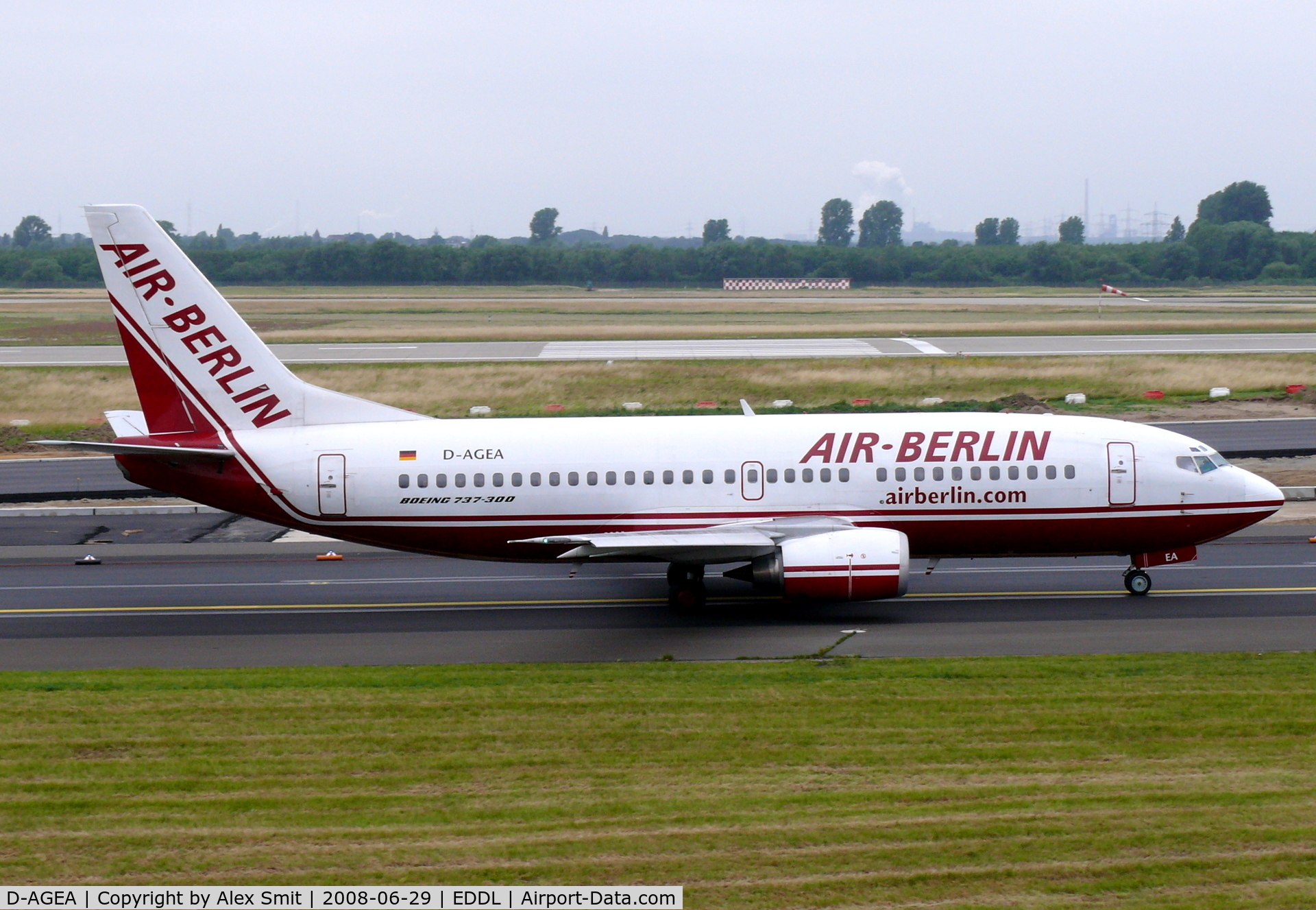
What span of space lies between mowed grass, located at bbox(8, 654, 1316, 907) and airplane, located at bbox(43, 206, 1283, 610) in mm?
5523

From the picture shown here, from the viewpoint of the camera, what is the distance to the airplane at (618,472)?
2605 centimetres

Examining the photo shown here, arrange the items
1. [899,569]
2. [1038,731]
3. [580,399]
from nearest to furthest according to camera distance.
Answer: [1038,731] < [899,569] < [580,399]

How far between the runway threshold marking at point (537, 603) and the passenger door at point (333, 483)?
243 cm

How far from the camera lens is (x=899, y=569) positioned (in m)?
24.1

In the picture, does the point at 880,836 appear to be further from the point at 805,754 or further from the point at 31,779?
the point at 31,779

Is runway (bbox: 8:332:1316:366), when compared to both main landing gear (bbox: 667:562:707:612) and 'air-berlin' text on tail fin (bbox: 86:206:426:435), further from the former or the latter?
main landing gear (bbox: 667:562:707:612)

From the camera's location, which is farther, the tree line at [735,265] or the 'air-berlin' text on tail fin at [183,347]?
the tree line at [735,265]

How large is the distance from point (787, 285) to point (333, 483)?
6133 inches

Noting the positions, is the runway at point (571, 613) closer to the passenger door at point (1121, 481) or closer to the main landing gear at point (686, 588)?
the main landing gear at point (686, 588)

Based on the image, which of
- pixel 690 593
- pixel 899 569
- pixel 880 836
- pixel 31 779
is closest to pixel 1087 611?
pixel 899 569

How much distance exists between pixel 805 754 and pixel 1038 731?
3.29m

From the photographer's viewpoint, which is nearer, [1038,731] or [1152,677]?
[1038,731]

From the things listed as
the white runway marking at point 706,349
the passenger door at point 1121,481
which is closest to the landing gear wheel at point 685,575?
the passenger door at point 1121,481

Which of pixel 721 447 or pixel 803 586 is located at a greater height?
pixel 721 447
